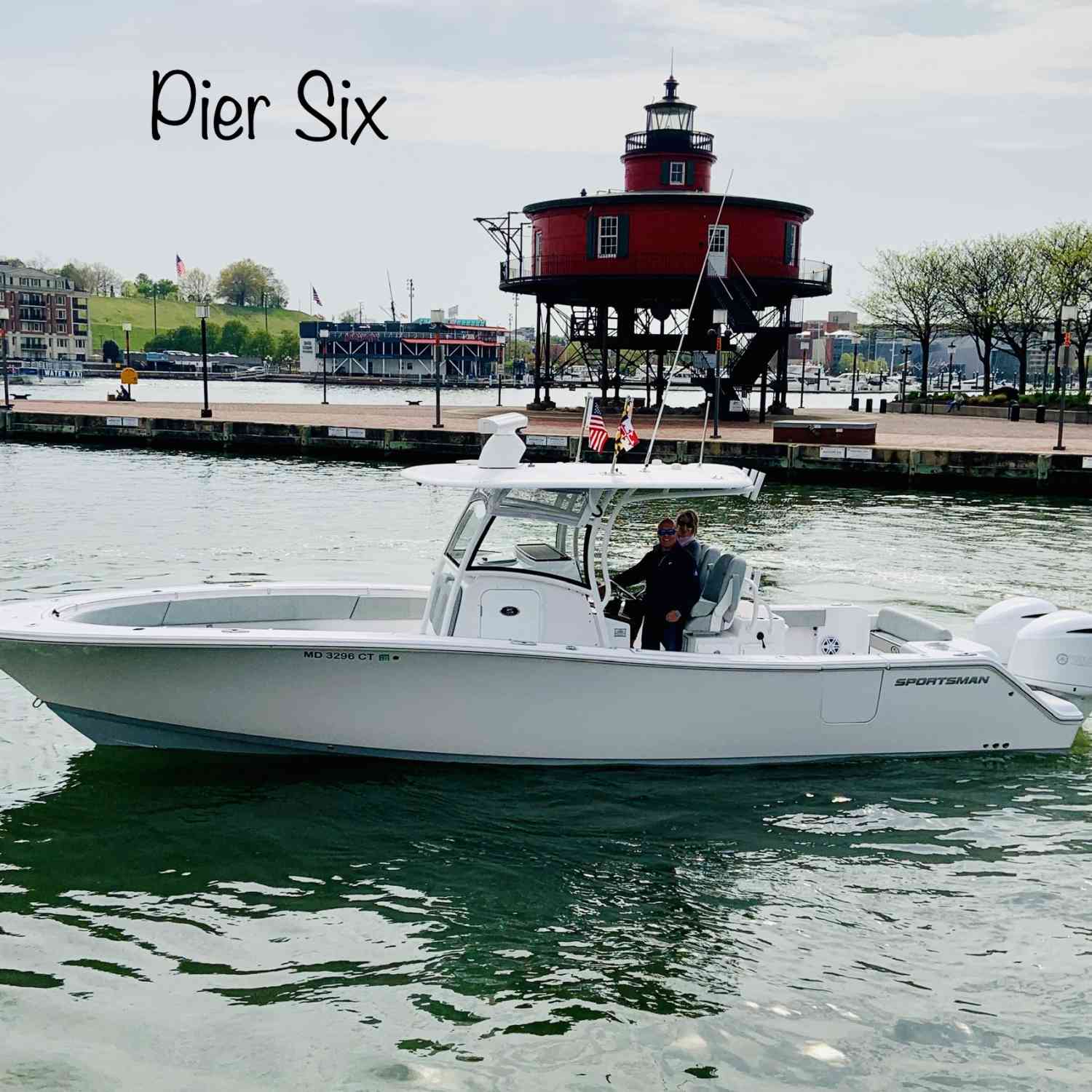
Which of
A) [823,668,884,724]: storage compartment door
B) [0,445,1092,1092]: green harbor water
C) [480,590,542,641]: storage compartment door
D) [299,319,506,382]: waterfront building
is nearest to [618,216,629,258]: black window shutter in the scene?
[0,445,1092,1092]: green harbor water

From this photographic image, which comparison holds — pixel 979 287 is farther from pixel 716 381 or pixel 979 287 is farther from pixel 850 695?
pixel 850 695

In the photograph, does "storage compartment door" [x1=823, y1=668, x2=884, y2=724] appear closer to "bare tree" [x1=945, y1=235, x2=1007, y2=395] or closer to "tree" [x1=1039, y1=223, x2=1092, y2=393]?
"tree" [x1=1039, y1=223, x2=1092, y2=393]

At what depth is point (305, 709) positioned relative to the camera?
9.09m

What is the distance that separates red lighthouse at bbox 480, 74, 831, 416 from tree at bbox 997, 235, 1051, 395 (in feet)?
73.5

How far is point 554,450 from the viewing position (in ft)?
110

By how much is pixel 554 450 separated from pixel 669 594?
24.0 m

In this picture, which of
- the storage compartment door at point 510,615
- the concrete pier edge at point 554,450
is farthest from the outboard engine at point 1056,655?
the concrete pier edge at point 554,450

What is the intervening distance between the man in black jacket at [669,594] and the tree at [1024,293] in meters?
60.1

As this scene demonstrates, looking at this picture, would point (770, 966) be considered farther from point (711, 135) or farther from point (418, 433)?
point (711, 135)

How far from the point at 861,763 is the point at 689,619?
1.90 meters

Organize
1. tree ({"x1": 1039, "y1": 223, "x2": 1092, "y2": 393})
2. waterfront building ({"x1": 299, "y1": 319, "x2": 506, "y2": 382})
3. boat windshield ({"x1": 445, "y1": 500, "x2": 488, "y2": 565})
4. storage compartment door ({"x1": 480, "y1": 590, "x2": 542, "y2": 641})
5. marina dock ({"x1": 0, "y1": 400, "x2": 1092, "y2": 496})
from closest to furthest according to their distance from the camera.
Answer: storage compartment door ({"x1": 480, "y1": 590, "x2": 542, "y2": 641}) < boat windshield ({"x1": 445, "y1": 500, "x2": 488, "y2": 565}) < marina dock ({"x1": 0, "y1": 400, "x2": 1092, "y2": 496}) < tree ({"x1": 1039, "y1": 223, "x2": 1092, "y2": 393}) < waterfront building ({"x1": 299, "y1": 319, "x2": 506, "y2": 382})

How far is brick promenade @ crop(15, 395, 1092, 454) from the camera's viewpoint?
3603 centimetres

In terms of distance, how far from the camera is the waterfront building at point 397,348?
16188 centimetres

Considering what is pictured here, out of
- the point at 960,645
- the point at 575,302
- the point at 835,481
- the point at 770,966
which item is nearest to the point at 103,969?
the point at 770,966
